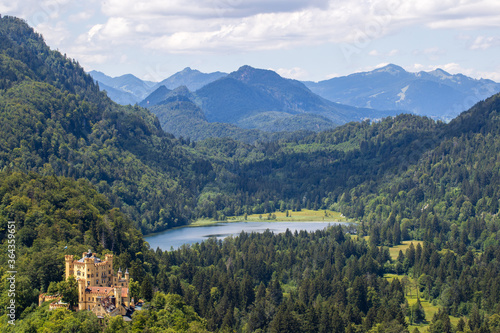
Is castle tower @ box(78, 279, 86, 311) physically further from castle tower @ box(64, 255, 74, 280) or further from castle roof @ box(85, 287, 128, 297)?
castle tower @ box(64, 255, 74, 280)

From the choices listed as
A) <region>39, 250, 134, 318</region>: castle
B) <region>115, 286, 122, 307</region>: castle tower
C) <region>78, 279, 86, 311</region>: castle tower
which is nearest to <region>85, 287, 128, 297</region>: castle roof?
<region>39, 250, 134, 318</region>: castle

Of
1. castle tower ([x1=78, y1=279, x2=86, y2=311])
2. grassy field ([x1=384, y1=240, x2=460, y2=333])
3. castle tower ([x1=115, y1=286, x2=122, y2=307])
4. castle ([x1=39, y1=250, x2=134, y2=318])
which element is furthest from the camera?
grassy field ([x1=384, y1=240, x2=460, y2=333])

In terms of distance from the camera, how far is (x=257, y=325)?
120062mm

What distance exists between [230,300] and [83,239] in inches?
1091

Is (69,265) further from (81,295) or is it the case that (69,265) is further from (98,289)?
(98,289)

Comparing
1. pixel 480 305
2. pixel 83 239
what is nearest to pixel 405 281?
pixel 480 305

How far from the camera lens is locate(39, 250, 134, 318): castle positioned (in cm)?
8944

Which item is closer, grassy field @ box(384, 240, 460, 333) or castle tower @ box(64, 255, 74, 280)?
castle tower @ box(64, 255, 74, 280)

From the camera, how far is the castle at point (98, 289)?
89.4 metres

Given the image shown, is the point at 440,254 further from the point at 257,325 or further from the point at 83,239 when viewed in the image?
the point at 83,239

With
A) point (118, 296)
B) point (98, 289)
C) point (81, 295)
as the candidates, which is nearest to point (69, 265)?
point (81, 295)

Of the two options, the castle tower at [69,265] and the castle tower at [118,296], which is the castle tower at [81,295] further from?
the castle tower at [69,265]

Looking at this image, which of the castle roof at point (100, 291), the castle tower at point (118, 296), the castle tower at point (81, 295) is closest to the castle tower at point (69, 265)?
the castle tower at point (81, 295)

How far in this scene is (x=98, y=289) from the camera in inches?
3588
